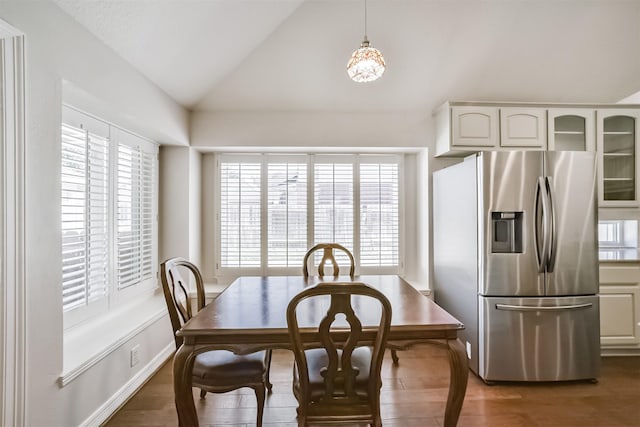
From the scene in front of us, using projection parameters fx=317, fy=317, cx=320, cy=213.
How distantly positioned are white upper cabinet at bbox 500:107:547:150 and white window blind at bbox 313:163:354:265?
1.45m

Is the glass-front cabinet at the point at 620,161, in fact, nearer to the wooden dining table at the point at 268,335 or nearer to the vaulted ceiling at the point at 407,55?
the vaulted ceiling at the point at 407,55

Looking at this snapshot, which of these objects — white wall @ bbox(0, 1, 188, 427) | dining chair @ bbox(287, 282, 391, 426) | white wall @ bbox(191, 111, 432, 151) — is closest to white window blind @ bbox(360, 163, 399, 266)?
white wall @ bbox(191, 111, 432, 151)

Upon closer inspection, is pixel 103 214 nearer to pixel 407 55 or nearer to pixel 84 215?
pixel 84 215

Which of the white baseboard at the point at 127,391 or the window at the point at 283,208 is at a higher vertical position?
the window at the point at 283,208

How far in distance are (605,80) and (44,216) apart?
14.5ft

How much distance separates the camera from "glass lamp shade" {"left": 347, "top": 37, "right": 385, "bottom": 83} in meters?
1.90

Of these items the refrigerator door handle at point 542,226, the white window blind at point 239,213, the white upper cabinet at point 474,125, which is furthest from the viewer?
the white window blind at point 239,213

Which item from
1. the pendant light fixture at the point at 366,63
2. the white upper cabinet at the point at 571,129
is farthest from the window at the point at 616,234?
the pendant light fixture at the point at 366,63

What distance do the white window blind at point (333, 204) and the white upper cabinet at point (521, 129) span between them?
4.74ft

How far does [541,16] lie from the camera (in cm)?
269

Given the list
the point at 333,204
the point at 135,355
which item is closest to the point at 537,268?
the point at 333,204

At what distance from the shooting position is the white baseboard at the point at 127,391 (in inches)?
72.0

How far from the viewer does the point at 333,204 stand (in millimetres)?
3381

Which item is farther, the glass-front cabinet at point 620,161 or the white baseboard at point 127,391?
the glass-front cabinet at point 620,161
